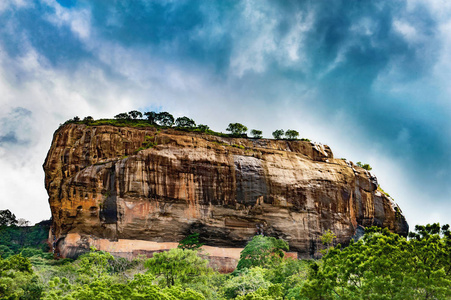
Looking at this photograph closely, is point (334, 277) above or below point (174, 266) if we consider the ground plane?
above

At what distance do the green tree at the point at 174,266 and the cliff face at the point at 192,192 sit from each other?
11719mm

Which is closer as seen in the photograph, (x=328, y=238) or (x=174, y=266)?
(x=174, y=266)

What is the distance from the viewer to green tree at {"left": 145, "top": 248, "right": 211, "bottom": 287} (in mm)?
25391

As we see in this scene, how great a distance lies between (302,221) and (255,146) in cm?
1087

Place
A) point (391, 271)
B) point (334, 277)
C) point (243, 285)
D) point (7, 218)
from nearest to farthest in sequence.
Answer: point (391, 271), point (334, 277), point (243, 285), point (7, 218)

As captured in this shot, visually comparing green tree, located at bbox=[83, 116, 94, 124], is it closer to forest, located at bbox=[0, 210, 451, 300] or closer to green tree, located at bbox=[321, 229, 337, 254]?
forest, located at bbox=[0, 210, 451, 300]

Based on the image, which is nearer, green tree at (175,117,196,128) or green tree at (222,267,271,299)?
green tree at (222,267,271,299)

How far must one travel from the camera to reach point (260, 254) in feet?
118

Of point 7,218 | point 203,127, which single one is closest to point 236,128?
point 203,127

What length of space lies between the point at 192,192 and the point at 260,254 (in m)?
9.69

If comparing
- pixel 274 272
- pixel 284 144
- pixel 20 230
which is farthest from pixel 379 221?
pixel 20 230

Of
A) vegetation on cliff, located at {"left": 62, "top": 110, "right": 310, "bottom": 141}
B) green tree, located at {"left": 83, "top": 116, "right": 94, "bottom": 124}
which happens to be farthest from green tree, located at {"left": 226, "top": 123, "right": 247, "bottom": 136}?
green tree, located at {"left": 83, "top": 116, "right": 94, "bottom": 124}

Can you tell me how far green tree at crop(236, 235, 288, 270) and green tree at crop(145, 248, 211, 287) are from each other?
968cm

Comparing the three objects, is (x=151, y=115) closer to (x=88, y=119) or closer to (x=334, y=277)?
(x=88, y=119)
